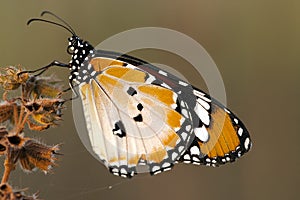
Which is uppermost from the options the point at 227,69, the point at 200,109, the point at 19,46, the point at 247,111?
the point at 19,46

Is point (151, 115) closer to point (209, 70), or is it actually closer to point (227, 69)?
point (209, 70)

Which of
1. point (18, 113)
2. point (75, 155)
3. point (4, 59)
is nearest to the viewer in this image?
point (18, 113)

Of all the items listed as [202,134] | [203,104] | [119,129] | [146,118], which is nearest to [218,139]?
[202,134]

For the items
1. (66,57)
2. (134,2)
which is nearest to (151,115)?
(66,57)

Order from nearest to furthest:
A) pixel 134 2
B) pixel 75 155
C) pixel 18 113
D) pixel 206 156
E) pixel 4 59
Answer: pixel 18 113 → pixel 206 156 → pixel 75 155 → pixel 4 59 → pixel 134 2

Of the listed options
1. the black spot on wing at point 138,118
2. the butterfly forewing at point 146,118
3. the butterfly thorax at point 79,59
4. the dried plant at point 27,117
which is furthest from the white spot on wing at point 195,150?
the dried plant at point 27,117

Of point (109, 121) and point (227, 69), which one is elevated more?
point (227, 69)

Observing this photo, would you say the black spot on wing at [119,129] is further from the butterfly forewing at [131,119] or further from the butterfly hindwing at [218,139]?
the butterfly hindwing at [218,139]
